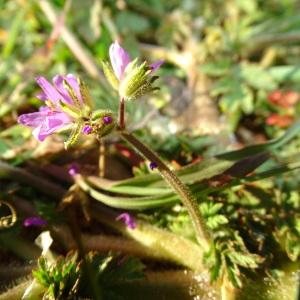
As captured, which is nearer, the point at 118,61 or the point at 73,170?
the point at 118,61

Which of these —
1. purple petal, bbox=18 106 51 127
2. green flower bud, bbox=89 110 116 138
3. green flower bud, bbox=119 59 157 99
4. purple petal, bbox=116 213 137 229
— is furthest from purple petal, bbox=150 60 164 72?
purple petal, bbox=116 213 137 229

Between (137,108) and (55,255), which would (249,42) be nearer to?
(137,108)

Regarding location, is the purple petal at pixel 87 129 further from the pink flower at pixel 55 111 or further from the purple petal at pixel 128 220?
the purple petal at pixel 128 220

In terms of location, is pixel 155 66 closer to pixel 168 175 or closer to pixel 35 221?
pixel 168 175

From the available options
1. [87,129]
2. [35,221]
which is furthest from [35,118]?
[35,221]

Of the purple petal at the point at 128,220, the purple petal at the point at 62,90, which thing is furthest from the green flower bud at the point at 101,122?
the purple petal at the point at 128,220

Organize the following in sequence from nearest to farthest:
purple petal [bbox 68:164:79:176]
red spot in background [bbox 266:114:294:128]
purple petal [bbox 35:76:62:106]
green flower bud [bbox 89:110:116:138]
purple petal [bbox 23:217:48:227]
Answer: green flower bud [bbox 89:110:116:138] < purple petal [bbox 35:76:62:106] < purple petal [bbox 23:217:48:227] < purple petal [bbox 68:164:79:176] < red spot in background [bbox 266:114:294:128]

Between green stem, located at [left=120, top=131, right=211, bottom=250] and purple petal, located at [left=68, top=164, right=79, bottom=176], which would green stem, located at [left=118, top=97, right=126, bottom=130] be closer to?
green stem, located at [left=120, top=131, right=211, bottom=250]

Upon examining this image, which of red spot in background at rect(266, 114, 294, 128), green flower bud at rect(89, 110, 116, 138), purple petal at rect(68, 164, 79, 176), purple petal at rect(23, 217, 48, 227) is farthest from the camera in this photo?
red spot in background at rect(266, 114, 294, 128)
